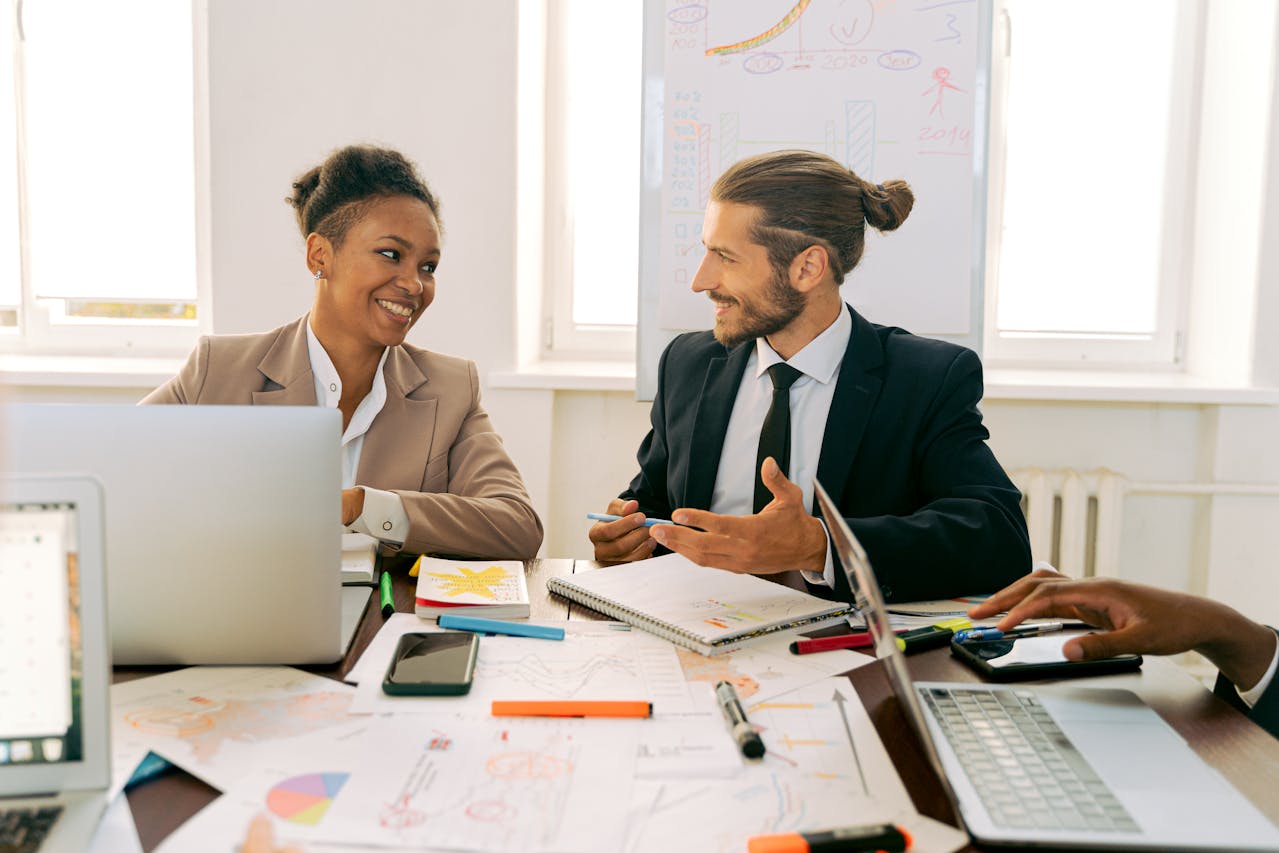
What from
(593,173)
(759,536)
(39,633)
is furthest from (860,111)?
(39,633)

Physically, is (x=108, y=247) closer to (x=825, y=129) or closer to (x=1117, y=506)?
(x=825, y=129)

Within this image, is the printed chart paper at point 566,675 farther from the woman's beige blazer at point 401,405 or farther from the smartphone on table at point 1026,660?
the woman's beige blazer at point 401,405

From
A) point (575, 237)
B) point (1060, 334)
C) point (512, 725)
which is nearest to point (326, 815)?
point (512, 725)

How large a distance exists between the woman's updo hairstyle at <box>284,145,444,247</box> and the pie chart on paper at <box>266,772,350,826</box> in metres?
1.30

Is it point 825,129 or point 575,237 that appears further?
point 575,237

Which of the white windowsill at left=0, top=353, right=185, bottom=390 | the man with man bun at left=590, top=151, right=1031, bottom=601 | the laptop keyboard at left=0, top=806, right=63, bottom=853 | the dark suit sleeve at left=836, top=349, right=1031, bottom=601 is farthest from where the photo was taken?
the white windowsill at left=0, top=353, right=185, bottom=390

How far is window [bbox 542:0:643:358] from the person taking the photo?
300 centimetres

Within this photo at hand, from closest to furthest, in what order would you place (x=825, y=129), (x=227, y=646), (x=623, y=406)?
(x=227, y=646) → (x=825, y=129) → (x=623, y=406)

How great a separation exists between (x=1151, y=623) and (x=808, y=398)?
850mm

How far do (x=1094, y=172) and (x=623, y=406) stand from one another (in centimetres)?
148

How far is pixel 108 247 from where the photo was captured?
306 cm

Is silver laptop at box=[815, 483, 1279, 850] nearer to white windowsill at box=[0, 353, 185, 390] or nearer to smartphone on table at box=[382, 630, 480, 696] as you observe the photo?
smartphone on table at box=[382, 630, 480, 696]

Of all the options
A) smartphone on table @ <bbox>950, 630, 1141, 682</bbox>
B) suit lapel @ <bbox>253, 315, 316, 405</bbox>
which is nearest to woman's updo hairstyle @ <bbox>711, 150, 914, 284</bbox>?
suit lapel @ <bbox>253, 315, 316, 405</bbox>

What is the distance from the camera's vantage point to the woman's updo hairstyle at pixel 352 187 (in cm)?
190
